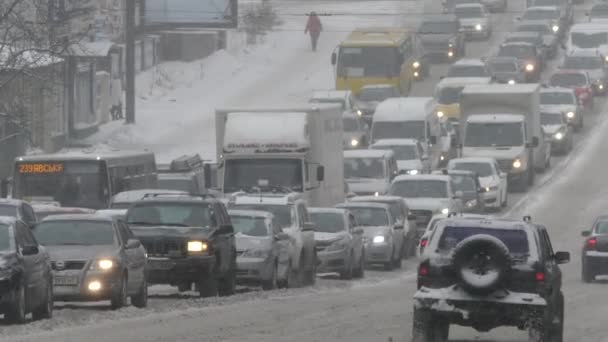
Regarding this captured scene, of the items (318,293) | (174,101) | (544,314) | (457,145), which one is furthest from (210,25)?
(544,314)

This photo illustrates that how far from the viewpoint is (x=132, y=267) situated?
23.0 metres

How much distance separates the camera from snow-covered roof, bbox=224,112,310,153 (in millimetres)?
35500

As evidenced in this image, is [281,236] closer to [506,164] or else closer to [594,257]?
[594,257]

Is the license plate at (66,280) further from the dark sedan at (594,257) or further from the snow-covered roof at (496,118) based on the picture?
the snow-covered roof at (496,118)

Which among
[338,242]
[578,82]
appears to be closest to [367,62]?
[578,82]

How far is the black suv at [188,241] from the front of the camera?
25156mm

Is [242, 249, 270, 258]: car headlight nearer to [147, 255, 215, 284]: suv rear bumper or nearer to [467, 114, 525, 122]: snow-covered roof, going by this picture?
[147, 255, 215, 284]: suv rear bumper

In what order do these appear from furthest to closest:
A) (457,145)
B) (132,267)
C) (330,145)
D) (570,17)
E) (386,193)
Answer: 1. (570,17)
2. (457,145)
3. (386,193)
4. (330,145)
5. (132,267)

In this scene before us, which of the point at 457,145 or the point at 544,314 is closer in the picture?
the point at 544,314

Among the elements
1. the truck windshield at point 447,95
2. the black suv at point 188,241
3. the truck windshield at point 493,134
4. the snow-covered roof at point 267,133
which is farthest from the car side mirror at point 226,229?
the truck windshield at point 447,95

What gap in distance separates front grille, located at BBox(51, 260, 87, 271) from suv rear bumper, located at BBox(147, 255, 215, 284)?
2.68 metres

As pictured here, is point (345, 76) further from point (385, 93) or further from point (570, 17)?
point (570, 17)

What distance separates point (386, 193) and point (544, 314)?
25.0 metres

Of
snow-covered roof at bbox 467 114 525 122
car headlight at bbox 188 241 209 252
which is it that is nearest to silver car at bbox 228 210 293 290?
car headlight at bbox 188 241 209 252
